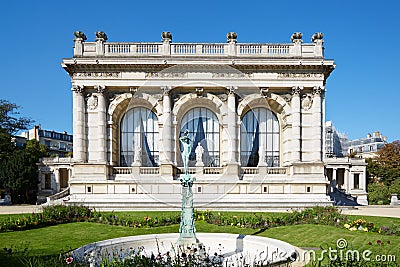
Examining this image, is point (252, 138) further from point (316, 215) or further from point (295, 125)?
point (316, 215)

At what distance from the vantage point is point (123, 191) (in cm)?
2698

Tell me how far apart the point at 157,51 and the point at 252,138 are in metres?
11.3

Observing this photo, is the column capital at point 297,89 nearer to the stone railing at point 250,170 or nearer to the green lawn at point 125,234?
the stone railing at point 250,170

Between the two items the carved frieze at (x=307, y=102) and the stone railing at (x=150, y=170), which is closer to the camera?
the stone railing at (x=150, y=170)

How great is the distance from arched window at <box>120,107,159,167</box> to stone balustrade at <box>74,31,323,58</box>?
204 inches

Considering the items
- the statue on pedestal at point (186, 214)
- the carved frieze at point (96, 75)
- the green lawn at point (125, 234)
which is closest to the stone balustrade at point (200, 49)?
the carved frieze at point (96, 75)

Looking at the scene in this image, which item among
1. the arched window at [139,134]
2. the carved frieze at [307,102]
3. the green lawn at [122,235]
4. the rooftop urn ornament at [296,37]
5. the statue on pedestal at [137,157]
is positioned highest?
the rooftop urn ornament at [296,37]

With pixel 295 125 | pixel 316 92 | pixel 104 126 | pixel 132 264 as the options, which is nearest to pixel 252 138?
pixel 295 125

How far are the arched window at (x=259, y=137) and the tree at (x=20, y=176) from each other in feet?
80.9

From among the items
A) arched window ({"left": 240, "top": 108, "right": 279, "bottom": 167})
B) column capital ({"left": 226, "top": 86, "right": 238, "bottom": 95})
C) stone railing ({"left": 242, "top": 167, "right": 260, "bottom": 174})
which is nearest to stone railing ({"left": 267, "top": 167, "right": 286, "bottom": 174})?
stone railing ({"left": 242, "top": 167, "right": 260, "bottom": 174})

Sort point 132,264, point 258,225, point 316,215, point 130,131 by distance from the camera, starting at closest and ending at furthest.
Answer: point 132,264 → point 258,225 → point 316,215 → point 130,131

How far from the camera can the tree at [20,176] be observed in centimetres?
3750

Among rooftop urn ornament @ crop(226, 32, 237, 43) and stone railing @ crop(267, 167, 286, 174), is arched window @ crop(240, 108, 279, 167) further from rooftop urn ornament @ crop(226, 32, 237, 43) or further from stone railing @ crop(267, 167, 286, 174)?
rooftop urn ornament @ crop(226, 32, 237, 43)

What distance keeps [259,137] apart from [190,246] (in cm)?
2108
